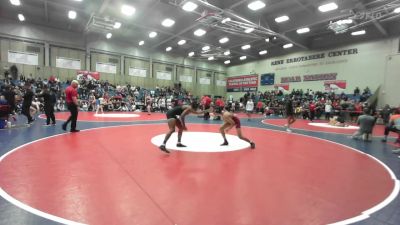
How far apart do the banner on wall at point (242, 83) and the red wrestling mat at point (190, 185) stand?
2750 cm

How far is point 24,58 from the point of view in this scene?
22.5m

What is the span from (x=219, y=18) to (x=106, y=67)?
53.0 ft

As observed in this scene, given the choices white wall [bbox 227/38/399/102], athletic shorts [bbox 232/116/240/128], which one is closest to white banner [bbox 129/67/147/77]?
white wall [bbox 227/38/399/102]

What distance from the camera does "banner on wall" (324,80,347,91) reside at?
22875 millimetres

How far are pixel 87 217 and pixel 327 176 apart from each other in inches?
156

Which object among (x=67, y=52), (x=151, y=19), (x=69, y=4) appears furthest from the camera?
(x=67, y=52)

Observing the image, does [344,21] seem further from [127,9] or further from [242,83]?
[242,83]

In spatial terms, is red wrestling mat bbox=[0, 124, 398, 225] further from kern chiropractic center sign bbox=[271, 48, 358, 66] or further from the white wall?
kern chiropractic center sign bbox=[271, 48, 358, 66]

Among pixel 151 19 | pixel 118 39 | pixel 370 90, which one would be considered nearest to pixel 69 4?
pixel 151 19

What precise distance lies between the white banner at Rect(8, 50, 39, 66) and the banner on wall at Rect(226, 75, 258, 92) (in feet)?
82.7

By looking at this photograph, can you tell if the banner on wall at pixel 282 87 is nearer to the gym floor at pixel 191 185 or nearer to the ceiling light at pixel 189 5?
the ceiling light at pixel 189 5

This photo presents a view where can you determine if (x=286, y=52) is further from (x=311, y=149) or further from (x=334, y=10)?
(x=311, y=149)

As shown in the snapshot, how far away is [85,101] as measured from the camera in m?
20.4

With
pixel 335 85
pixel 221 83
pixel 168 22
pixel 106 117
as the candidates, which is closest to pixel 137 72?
pixel 168 22
